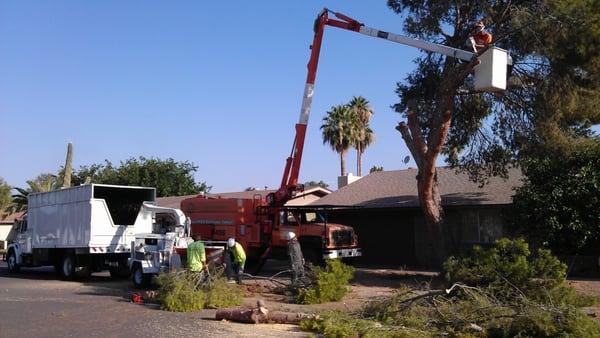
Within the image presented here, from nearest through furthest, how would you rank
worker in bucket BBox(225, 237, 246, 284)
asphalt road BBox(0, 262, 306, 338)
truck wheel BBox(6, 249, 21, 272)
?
asphalt road BBox(0, 262, 306, 338)
worker in bucket BBox(225, 237, 246, 284)
truck wheel BBox(6, 249, 21, 272)

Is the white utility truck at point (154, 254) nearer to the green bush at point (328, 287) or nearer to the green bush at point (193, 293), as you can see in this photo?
the green bush at point (193, 293)

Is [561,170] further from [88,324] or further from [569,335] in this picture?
[88,324]

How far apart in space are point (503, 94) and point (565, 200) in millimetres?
3977

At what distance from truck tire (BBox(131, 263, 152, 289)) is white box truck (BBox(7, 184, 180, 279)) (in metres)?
3.24

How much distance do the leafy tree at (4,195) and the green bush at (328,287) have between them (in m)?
53.4

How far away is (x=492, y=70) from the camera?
9.27 m

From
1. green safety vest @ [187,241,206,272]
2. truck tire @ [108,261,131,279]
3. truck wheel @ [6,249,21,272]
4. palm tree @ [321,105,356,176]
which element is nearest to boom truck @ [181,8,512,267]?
truck tire @ [108,261,131,279]

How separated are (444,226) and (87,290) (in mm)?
11599

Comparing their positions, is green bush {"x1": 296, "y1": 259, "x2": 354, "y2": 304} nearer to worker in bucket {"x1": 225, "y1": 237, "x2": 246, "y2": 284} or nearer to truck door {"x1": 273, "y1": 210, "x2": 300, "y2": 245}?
worker in bucket {"x1": 225, "y1": 237, "x2": 246, "y2": 284}

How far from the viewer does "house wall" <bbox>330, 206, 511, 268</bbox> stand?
23.9 metres

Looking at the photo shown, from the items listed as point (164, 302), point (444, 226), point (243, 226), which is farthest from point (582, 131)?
point (164, 302)

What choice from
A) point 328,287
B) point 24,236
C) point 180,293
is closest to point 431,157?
point 328,287

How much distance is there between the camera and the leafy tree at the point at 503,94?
53.6 feet

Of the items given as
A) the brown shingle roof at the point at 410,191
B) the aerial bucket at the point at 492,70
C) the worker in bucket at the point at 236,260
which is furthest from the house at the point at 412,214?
the aerial bucket at the point at 492,70
